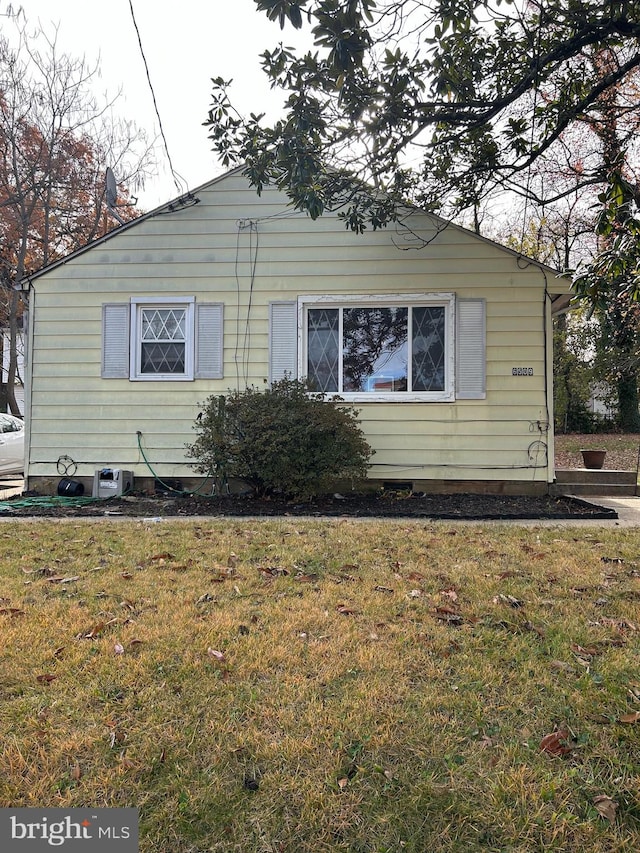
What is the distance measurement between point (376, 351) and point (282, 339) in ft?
4.63

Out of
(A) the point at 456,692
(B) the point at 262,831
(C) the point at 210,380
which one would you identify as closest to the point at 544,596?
(A) the point at 456,692

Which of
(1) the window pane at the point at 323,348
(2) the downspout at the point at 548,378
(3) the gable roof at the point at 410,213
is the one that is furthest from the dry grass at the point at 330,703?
(3) the gable roof at the point at 410,213

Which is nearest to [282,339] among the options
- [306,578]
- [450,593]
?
[306,578]

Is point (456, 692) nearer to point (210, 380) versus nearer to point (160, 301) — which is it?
point (210, 380)

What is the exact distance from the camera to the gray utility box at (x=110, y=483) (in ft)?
27.1

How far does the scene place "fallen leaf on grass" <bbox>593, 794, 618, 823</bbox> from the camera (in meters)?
1.71

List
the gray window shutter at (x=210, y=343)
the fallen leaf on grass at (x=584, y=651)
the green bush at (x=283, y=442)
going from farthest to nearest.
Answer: the gray window shutter at (x=210, y=343)
the green bush at (x=283, y=442)
the fallen leaf on grass at (x=584, y=651)

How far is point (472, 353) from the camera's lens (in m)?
8.09

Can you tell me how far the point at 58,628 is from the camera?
300cm

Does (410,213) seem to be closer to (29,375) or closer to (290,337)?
(290,337)

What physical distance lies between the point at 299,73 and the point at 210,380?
4.22m

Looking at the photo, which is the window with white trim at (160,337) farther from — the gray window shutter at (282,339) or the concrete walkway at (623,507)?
the concrete walkway at (623,507)
